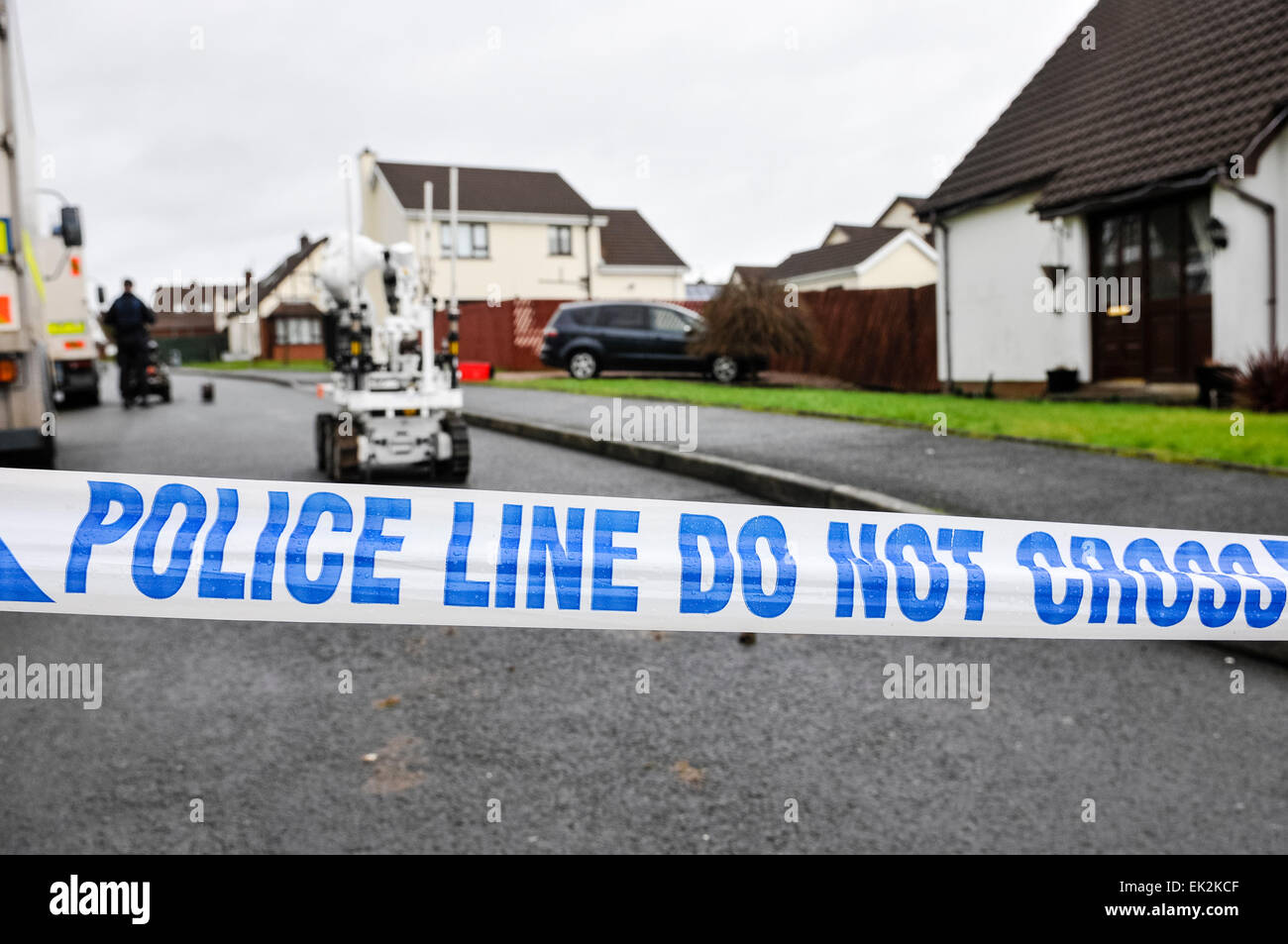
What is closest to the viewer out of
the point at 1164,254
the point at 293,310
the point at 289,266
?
the point at 1164,254

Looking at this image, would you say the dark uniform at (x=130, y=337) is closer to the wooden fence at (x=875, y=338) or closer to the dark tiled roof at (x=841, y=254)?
the wooden fence at (x=875, y=338)

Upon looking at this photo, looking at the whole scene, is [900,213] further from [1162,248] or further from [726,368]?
[1162,248]

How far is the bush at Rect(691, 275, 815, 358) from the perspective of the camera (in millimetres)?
22734

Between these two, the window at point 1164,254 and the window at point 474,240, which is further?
the window at point 474,240

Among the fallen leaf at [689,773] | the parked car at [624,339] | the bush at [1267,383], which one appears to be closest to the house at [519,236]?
the parked car at [624,339]

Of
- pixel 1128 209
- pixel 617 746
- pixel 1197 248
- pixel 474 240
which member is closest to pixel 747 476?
pixel 617 746

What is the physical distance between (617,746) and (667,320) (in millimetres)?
21864

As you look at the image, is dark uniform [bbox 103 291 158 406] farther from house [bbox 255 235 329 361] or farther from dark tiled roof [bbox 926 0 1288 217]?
house [bbox 255 235 329 361]

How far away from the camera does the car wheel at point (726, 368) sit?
23547 millimetres

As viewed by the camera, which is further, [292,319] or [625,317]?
[292,319]

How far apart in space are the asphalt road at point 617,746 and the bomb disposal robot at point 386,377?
3358mm

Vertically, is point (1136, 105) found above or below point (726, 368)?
above

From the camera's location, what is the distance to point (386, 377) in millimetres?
8859
